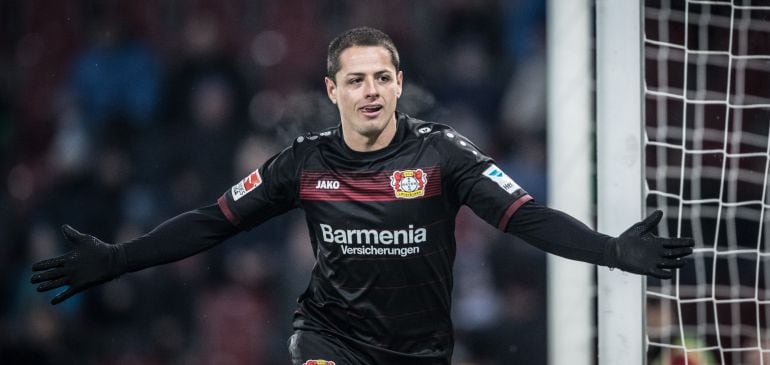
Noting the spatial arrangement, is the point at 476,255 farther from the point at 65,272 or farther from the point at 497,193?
the point at 65,272

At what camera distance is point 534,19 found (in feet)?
16.0

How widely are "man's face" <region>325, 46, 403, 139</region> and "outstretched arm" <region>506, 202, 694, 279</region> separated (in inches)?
20.1

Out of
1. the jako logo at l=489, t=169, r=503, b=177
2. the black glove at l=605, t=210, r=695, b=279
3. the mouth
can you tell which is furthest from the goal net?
the mouth

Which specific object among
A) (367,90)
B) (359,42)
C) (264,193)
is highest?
(359,42)

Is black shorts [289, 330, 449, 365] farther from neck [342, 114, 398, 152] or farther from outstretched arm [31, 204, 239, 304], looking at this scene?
neck [342, 114, 398, 152]

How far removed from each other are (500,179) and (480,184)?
61 millimetres

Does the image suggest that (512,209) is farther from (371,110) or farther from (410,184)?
(371,110)

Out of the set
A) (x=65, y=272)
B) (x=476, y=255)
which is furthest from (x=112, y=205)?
(x=65, y=272)

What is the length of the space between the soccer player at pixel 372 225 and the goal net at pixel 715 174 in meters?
1.64

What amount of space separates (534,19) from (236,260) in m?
2.11

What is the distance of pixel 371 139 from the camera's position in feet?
9.14

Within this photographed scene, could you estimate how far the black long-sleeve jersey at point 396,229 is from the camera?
2.70m

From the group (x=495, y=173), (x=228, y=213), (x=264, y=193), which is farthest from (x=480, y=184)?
(x=228, y=213)

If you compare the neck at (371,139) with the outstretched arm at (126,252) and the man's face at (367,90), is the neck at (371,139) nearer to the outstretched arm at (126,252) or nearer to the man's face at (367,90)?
the man's face at (367,90)
